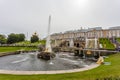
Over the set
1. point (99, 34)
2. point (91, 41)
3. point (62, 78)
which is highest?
point (99, 34)

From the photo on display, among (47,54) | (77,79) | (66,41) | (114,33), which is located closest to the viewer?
(77,79)

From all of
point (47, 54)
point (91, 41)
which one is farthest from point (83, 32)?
point (47, 54)

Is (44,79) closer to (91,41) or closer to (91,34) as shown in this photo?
(91,41)

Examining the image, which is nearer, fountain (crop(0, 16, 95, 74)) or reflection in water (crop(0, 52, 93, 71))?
fountain (crop(0, 16, 95, 74))

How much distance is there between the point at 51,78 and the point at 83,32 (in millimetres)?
113824

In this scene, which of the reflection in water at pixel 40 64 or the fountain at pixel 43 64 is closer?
the fountain at pixel 43 64

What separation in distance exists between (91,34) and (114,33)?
1803cm

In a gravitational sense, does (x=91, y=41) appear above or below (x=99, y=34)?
below

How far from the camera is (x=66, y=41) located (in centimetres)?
9306

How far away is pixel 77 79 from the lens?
12.5 m

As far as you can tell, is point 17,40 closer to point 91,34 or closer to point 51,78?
point 91,34

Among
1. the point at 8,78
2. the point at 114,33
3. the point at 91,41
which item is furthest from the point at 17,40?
the point at 8,78

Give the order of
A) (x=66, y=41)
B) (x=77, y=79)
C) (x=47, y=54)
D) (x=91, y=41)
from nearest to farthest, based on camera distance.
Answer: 1. (x=77, y=79)
2. (x=47, y=54)
3. (x=91, y=41)
4. (x=66, y=41)

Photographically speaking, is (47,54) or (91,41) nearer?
(47,54)
